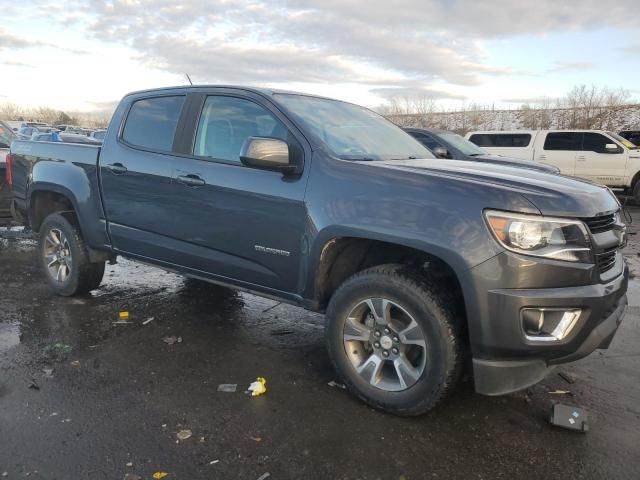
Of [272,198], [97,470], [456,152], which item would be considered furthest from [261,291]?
[456,152]

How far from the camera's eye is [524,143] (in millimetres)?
15156

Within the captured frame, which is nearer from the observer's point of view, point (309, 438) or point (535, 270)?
point (535, 270)

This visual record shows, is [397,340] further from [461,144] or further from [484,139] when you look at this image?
[484,139]

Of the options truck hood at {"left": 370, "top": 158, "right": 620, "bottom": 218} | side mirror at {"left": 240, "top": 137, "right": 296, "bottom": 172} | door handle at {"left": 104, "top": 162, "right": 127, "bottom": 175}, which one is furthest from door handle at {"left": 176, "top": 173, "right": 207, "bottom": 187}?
truck hood at {"left": 370, "top": 158, "right": 620, "bottom": 218}

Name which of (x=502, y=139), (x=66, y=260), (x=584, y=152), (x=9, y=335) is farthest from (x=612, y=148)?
(x=9, y=335)

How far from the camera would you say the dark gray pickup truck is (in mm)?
2672

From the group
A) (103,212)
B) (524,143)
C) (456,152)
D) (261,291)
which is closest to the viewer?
(261,291)

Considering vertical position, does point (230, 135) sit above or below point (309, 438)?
above

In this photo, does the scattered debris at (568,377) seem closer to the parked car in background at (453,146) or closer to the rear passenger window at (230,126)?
the rear passenger window at (230,126)

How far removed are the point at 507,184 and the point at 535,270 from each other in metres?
0.51

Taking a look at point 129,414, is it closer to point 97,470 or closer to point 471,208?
point 97,470

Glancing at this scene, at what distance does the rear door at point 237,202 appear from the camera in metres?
3.40

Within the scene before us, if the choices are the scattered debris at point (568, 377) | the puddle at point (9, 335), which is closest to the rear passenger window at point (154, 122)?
the puddle at point (9, 335)

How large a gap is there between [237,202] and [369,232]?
3.48 feet
